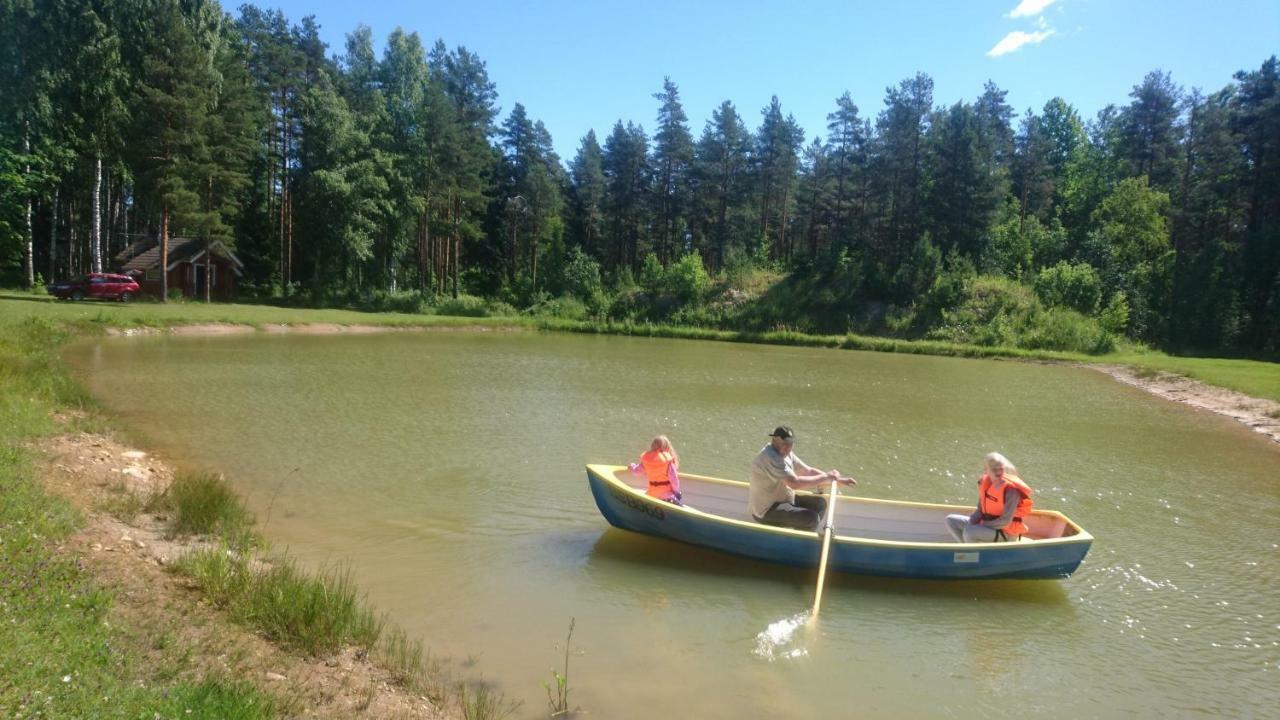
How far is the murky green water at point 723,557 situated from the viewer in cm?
673

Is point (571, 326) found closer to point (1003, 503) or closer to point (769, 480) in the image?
point (769, 480)

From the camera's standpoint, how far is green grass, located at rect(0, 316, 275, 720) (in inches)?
158

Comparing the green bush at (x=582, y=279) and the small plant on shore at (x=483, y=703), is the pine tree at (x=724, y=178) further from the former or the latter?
the small plant on shore at (x=483, y=703)

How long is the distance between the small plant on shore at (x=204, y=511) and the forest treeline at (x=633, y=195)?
36817 millimetres

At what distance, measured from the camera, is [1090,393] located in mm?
27766

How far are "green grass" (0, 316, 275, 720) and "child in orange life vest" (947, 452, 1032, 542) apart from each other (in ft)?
25.9

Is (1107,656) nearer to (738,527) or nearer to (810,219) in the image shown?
(738,527)

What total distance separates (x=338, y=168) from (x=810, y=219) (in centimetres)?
4095

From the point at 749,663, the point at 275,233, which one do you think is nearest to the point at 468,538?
the point at 749,663

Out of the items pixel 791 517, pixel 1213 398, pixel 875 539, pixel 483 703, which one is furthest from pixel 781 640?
pixel 1213 398

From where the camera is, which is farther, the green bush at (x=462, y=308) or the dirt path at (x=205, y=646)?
the green bush at (x=462, y=308)

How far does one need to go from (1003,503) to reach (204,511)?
30.5 ft

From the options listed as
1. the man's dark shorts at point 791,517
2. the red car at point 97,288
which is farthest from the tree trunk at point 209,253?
the man's dark shorts at point 791,517

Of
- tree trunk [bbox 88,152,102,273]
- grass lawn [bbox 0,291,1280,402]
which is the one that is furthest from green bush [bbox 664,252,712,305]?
tree trunk [bbox 88,152,102,273]
